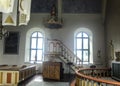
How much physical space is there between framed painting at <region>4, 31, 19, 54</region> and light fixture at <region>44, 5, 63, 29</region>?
263cm

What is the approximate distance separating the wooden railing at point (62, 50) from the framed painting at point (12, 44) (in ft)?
8.40

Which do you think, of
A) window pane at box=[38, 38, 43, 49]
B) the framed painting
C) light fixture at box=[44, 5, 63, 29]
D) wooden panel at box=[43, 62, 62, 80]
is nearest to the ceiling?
light fixture at box=[44, 5, 63, 29]

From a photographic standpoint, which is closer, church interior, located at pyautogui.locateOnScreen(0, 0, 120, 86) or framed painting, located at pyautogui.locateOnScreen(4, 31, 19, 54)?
church interior, located at pyautogui.locateOnScreen(0, 0, 120, 86)

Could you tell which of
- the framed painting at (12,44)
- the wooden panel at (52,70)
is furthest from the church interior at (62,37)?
the wooden panel at (52,70)

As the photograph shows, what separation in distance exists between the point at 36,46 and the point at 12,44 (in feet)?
6.12

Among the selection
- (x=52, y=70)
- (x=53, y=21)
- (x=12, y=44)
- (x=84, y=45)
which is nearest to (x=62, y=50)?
(x=84, y=45)

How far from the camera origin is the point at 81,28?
14.4m

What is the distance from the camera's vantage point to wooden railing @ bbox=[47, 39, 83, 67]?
13.7 metres

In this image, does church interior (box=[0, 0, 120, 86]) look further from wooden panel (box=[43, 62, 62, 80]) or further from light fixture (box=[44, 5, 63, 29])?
wooden panel (box=[43, 62, 62, 80])

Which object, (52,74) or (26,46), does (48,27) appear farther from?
(52,74)

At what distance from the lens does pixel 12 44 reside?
47.1ft

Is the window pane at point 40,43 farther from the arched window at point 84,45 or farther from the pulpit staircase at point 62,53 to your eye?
the arched window at point 84,45

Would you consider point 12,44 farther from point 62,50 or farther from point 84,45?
point 84,45

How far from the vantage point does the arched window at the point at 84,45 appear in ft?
47.0
